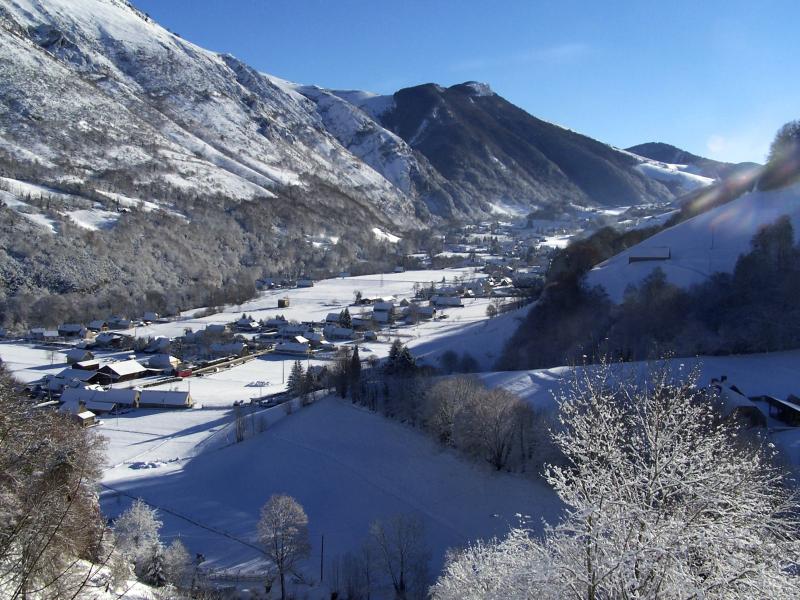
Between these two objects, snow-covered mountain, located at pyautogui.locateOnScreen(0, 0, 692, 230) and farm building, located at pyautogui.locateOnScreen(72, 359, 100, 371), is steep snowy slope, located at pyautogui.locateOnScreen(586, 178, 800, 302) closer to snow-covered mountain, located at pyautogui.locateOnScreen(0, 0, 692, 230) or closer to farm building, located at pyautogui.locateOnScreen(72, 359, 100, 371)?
farm building, located at pyautogui.locateOnScreen(72, 359, 100, 371)

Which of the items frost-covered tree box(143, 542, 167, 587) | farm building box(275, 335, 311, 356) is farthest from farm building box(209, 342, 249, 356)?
frost-covered tree box(143, 542, 167, 587)

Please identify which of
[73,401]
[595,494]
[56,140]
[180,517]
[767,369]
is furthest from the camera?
[56,140]

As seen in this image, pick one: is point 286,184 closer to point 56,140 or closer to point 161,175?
point 161,175

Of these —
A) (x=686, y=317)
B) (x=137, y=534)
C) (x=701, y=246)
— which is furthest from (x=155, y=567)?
(x=701, y=246)

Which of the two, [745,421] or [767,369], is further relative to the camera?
[767,369]

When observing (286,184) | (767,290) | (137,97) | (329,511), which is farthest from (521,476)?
(137,97)

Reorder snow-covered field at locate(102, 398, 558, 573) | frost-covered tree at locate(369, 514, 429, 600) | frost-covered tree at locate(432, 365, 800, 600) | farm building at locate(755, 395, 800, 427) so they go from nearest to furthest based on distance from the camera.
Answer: frost-covered tree at locate(432, 365, 800, 600) → frost-covered tree at locate(369, 514, 429, 600) → snow-covered field at locate(102, 398, 558, 573) → farm building at locate(755, 395, 800, 427)

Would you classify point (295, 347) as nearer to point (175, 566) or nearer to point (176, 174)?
point (175, 566)
